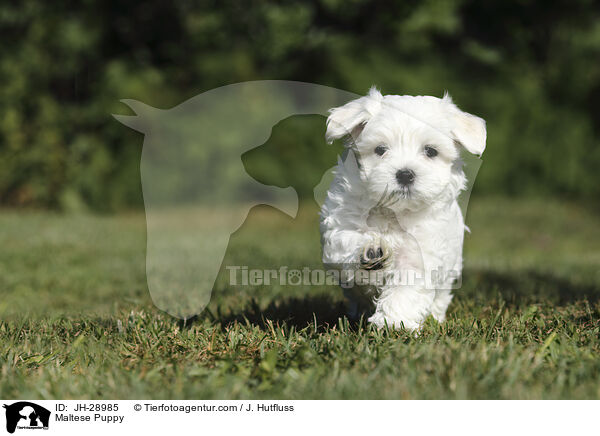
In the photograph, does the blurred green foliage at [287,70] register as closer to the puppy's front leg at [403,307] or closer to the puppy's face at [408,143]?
the puppy's face at [408,143]

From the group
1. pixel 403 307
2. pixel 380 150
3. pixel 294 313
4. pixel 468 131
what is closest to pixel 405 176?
pixel 380 150

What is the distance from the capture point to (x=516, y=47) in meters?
13.6

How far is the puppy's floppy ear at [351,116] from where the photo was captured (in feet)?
11.3

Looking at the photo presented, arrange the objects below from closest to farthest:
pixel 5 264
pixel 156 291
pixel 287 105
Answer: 1. pixel 156 291
2. pixel 5 264
3. pixel 287 105

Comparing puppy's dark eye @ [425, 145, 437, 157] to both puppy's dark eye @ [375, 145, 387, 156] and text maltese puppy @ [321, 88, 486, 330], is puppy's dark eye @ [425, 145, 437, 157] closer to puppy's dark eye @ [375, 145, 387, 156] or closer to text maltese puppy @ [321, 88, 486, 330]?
text maltese puppy @ [321, 88, 486, 330]

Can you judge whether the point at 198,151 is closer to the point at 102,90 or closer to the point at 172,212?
the point at 172,212

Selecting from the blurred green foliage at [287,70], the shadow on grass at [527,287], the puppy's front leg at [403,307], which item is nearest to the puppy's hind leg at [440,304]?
the puppy's front leg at [403,307]

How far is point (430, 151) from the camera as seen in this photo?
3.37 meters

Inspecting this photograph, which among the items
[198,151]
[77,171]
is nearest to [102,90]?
[77,171]

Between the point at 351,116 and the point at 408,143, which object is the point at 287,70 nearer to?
the point at 351,116
